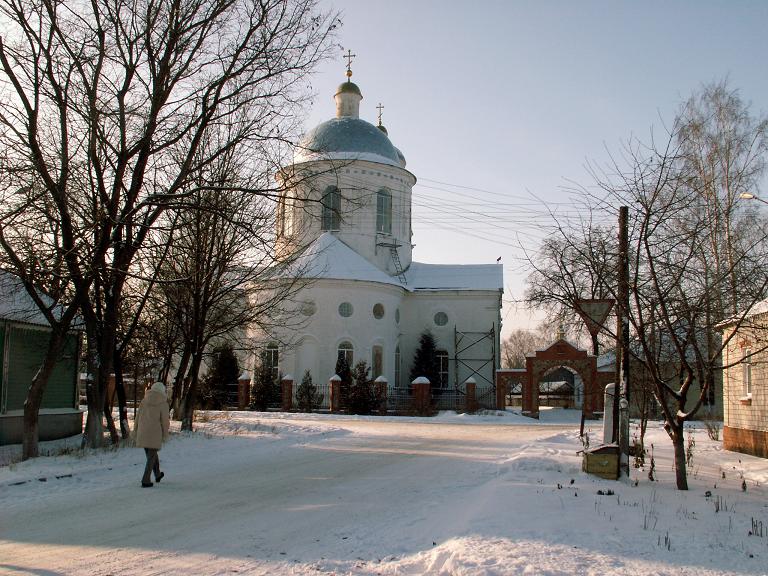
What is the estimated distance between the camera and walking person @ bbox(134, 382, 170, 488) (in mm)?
10625

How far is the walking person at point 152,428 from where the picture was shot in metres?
10.6

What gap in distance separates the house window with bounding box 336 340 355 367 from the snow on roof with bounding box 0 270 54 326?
64.7 ft

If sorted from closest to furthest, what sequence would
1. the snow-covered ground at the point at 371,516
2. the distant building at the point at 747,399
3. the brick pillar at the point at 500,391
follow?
the snow-covered ground at the point at 371,516 → the distant building at the point at 747,399 → the brick pillar at the point at 500,391

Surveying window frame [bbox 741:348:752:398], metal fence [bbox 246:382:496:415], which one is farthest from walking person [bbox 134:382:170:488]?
metal fence [bbox 246:382:496:415]

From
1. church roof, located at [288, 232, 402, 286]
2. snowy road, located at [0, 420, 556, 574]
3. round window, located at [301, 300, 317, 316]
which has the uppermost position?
church roof, located at [288, 232, 402, 286]

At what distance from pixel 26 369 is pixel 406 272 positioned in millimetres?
27483

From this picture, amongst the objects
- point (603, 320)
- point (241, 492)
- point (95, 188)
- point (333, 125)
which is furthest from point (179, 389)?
point (333, 125)

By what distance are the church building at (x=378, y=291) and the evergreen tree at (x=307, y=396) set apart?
168 centimetres

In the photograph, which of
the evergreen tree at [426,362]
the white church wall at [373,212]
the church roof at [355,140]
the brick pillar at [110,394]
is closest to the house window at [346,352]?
the evergreen tree at [426,362]

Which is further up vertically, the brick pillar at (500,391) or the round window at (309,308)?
the round window at (309,308)

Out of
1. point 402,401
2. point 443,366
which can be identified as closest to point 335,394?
point 402,401

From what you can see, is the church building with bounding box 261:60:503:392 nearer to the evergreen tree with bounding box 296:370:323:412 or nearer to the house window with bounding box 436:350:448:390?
the house window with bounding box 436:350:448:390

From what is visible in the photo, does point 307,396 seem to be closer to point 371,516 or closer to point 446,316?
point 446,316

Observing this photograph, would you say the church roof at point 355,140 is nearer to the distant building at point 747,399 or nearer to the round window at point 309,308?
the round window at point 309,308
